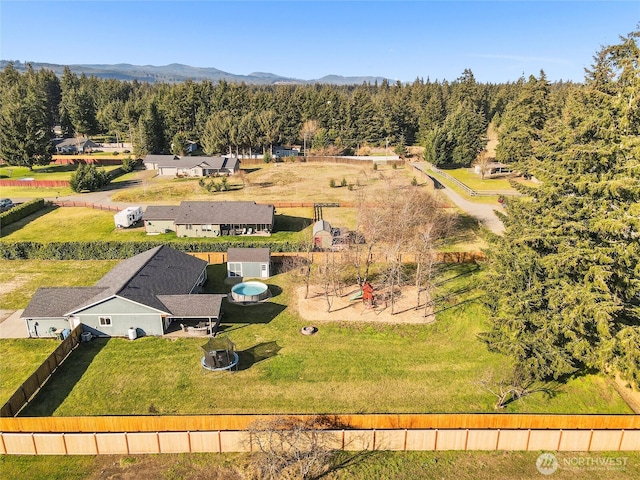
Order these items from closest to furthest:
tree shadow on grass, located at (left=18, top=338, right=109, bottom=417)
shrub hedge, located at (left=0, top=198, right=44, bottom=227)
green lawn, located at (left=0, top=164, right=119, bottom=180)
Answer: tree shadow on grass, located at (left=18, top=338, right=109, bottom=417), shrub hedge, located at (left=0, top=198, right=44, bottom=227), green lawn, located at (left=0, top=164, right=119, bottom=180)

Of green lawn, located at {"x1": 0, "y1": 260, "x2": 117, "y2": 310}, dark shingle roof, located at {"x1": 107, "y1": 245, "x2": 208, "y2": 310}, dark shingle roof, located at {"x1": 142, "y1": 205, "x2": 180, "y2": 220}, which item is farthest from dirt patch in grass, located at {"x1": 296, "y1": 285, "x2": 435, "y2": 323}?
dark shingle roof, located at {"x1": 142, "y1": 205, "x2": 180, "y2": 220}

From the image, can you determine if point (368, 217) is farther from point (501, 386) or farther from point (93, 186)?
point (93, 186)

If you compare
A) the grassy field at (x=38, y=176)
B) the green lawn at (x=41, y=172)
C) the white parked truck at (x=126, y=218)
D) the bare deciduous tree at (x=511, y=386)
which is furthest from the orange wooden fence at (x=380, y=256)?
the green lawn at (x=41, y=172)

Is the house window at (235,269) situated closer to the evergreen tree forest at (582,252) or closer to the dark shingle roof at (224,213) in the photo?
the dark shingle roof at (224,213)

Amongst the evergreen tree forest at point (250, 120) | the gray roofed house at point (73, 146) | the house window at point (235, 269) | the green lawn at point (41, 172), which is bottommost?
the house window at point (235, 269)

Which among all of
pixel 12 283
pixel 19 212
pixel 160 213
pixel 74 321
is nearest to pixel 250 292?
pixel 74 321

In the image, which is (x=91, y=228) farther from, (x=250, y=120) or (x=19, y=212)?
(x=250, y=120)

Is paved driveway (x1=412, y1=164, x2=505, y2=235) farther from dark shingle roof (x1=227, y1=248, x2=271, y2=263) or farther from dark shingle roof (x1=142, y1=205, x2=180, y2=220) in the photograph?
dark shingle roof (x1=142, y1=205, x2=180, y2=220)
